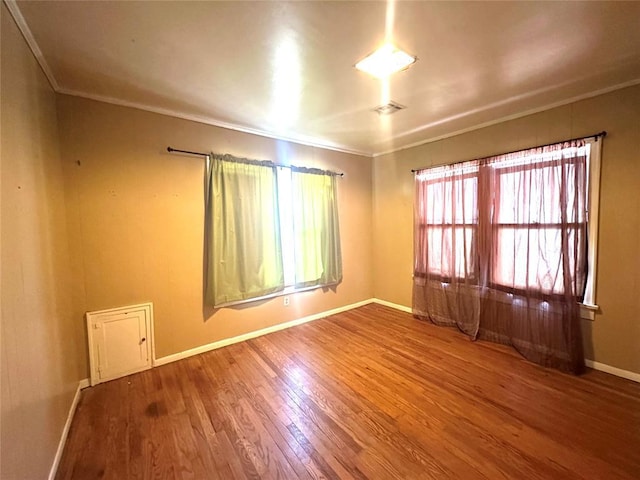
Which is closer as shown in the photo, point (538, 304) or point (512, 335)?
point (538, 304)

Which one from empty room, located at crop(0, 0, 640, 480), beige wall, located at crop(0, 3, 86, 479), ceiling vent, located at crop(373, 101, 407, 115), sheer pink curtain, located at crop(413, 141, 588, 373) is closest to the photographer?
beige wall, located at crop(0, 3, 86, 479)

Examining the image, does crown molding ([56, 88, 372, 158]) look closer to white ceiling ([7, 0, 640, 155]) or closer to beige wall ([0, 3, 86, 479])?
white ceiling ([7, 0, 640, 155])

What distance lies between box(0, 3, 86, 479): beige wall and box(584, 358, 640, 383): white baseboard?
3994 millimetres

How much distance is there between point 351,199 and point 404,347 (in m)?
2.28

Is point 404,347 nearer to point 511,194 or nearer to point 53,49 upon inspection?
point 511,194

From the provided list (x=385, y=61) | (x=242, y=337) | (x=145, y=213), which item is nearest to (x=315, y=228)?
(x=242, y=337)

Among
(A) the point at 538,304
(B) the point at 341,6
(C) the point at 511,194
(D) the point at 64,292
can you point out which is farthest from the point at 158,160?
(A) the point at 538,304

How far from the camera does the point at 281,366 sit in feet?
8.71

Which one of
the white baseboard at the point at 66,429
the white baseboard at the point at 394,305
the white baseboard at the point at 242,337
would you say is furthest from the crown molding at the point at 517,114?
the white baseboard at the point at 66,429

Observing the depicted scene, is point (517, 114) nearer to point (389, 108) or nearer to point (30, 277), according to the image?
point (389, 108)

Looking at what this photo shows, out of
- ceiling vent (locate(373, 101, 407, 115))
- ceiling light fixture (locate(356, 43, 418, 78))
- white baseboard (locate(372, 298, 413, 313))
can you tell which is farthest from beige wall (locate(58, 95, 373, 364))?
white baseboard (locate(372, 298, 413, 313))

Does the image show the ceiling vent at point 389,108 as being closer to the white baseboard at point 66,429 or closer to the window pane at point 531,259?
the window pane at point 531,259

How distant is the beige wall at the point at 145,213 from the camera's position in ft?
7.57

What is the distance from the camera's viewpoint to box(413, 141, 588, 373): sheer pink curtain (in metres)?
2.49
